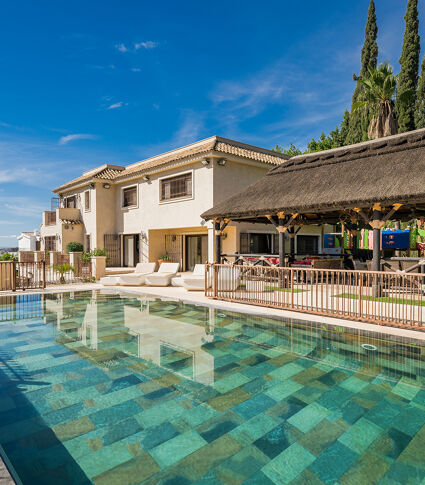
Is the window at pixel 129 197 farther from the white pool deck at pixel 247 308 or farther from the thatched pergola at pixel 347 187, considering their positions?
the thatched pergola at pixel 347 187

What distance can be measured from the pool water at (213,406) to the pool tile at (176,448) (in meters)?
0.01

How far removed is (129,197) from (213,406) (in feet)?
68.2

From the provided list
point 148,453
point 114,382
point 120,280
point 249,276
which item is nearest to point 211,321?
point 249,276

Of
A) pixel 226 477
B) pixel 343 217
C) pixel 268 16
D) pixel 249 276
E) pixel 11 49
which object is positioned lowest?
pixel 226 477

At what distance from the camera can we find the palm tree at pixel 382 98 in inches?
893

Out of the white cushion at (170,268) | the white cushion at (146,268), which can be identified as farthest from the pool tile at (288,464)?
the white cushion at (146,268)

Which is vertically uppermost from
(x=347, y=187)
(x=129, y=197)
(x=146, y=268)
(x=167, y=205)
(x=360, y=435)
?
(x=129, y=197)

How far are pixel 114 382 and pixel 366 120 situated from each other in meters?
31.4

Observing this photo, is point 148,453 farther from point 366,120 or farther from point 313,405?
point 366,120

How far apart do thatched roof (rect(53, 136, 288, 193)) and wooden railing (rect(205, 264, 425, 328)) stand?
775 cm

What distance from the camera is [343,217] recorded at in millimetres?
16625

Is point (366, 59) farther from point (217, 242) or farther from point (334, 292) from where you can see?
point (334, 292)

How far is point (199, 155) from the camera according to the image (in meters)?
17.7

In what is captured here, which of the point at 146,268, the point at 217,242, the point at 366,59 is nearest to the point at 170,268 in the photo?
the point at 146,268
